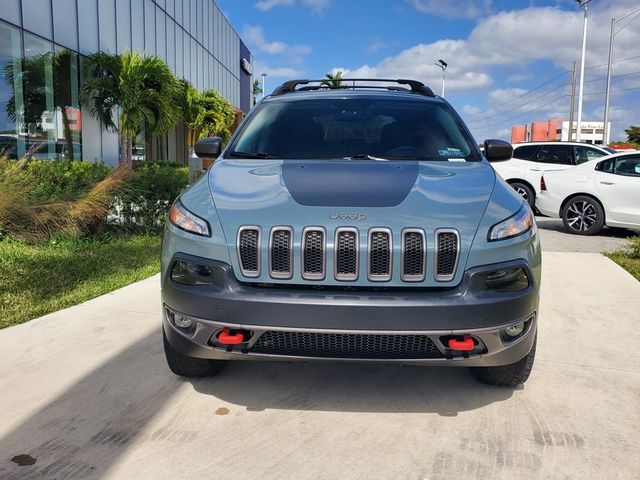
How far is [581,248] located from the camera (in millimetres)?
8992

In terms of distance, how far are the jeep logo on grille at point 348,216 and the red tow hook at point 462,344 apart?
70cm

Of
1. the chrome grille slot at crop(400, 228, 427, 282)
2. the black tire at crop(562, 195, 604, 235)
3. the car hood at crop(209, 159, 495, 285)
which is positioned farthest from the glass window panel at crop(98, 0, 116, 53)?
the chrome grille slot at crop(400, 228, 427, 282)

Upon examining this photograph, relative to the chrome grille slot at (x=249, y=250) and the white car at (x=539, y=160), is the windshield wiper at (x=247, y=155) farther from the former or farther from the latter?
the white car at (x=539, y=160)

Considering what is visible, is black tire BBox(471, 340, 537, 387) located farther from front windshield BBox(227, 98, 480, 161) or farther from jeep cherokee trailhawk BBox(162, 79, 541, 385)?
front windshield BBox(227, 98, 480, 161)

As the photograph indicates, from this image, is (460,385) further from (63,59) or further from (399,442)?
(63,59)

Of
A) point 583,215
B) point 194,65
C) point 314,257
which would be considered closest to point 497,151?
point 314,257

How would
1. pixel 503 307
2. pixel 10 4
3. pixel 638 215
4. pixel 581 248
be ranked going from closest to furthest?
pixel 503 307 → pixel 581 248 → pixel 638 215 → pixel 10 4

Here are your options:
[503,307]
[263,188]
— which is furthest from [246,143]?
[503,307]

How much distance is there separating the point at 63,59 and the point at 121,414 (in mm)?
13795

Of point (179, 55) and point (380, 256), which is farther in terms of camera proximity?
point (179, 55)

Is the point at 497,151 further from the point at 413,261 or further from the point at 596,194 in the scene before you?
the point at 596,194

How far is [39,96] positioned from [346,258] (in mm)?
13073

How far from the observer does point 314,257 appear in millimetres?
2764

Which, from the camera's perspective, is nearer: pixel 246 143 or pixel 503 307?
pixel 503 307
